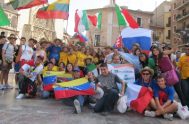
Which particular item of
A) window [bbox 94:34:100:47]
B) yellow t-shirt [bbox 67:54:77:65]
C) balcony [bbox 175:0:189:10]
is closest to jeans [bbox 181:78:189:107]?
yellow t-shirt [bbox 67:54:77:65]

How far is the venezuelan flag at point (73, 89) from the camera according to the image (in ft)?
23.9

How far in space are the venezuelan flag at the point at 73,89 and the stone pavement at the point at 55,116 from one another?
309 mm

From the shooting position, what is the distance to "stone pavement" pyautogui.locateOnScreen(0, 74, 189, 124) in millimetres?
5849

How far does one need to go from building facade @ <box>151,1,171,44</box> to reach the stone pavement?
1795 inches

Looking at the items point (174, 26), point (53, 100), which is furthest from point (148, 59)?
point (174, 26)

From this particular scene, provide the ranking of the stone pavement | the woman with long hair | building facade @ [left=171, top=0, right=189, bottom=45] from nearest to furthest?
the stone pavement < the woman with long hair < building facade @ [left=171, top=0, right=189, bottom=45]

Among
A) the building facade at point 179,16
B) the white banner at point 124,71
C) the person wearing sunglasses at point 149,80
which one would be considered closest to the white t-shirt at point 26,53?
the white banner at point 124,71

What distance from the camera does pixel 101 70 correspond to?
722 centimetres

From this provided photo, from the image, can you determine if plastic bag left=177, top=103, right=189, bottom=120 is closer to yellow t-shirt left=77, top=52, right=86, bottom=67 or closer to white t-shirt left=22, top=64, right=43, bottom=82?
yellow t-shirt left=77, top=52, right=86, bottom=67

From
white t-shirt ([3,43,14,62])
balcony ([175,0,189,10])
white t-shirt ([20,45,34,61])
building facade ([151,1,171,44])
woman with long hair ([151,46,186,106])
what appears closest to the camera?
woman with long hair ([151,46,186,106])

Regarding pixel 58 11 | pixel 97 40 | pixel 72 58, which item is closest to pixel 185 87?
pixel 72 58

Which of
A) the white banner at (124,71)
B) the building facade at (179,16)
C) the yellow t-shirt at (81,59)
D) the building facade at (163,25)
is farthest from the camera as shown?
the building facade at (163,25)

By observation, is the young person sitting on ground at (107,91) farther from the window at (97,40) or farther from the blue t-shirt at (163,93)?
the window at (97,40)

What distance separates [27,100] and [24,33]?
31343 millimetres
